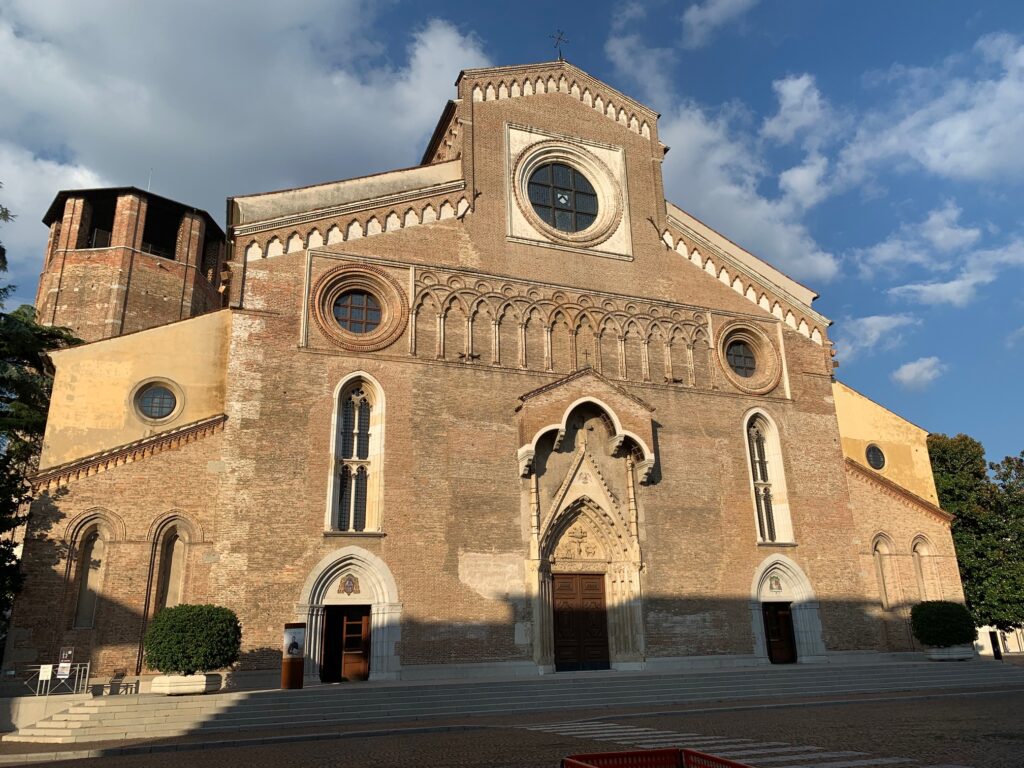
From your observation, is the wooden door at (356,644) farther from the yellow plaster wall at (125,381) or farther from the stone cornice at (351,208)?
the stone cornice at (351,208)

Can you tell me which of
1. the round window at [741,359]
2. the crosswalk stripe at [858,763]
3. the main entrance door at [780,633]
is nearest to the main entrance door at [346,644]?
the main entrance door at [780,633]

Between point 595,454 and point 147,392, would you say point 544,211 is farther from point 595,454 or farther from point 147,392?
point 147,392

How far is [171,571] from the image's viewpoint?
1789 cm

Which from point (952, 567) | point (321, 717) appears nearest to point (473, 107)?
point (321, 717)

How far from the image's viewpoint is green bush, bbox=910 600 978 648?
21.3 m

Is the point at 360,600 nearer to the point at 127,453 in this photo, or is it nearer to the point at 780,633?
the point at 127,453

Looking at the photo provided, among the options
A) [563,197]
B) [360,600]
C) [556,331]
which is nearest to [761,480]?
[556,331]

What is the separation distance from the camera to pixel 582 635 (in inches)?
792

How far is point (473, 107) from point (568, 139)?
3.28m

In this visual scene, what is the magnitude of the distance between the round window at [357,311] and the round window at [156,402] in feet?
15.5

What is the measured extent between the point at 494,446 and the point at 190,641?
8.61 meters

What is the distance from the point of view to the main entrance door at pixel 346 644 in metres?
18.0

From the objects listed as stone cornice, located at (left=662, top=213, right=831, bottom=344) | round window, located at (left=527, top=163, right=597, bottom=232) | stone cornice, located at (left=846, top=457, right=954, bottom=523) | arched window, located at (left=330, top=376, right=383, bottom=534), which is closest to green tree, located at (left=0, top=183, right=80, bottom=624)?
arched window, located at (left=330, top=376, right=383, bottom=534)

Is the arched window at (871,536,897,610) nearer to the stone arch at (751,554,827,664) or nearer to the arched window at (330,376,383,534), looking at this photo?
the stone arch at (751,554,827,664)
